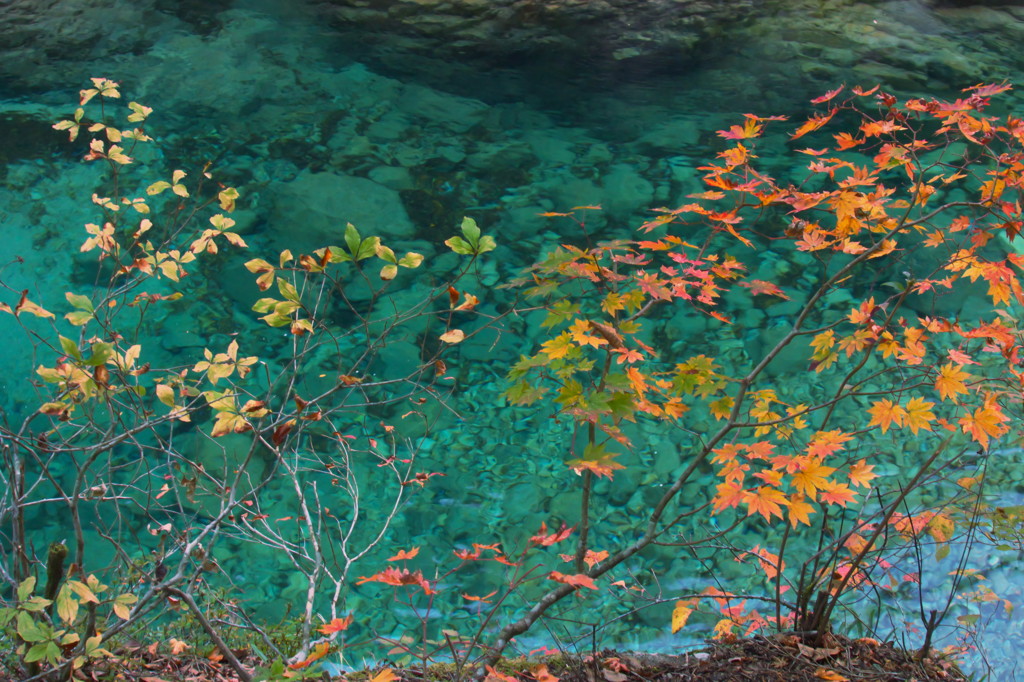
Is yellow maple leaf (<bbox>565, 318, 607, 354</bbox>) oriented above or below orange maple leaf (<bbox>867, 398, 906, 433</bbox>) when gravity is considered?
above

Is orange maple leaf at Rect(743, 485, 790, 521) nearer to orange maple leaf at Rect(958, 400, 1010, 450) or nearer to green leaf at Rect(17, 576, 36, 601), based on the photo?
orange maple leaf at Rect(958, 400, 1010, 450)

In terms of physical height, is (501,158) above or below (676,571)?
above

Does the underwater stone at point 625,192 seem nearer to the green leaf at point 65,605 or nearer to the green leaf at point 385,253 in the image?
the green leaf at point 385,253

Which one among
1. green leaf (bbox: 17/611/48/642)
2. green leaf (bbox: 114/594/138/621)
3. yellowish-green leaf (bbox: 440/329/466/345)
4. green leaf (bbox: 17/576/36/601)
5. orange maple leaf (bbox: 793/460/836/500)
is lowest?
green leaf (bbox: 114/594/138/621)

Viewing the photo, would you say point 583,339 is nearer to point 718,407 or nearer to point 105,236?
point 718,407

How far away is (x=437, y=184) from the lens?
5.36m

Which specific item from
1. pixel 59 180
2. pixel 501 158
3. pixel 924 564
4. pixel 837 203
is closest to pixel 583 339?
pixel 837 203

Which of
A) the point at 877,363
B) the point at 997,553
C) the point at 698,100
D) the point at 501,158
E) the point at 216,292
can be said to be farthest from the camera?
the point at 698,100

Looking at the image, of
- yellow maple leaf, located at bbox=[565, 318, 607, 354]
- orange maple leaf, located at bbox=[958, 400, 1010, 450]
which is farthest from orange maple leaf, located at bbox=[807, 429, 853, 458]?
yellow maple leaf, located at bbox=[565, 318, 607, 354]

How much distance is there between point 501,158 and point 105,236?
12.8 ft

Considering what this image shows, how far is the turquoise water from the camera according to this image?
3273 mm

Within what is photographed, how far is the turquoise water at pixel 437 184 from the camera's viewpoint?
327 cm

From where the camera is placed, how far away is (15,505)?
154 cm

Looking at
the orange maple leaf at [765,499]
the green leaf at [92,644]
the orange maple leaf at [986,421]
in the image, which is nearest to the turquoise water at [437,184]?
the orange maple leaf at [765,499]
